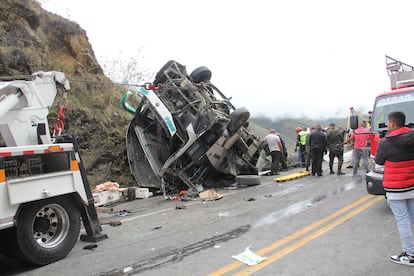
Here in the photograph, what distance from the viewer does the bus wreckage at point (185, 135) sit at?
30.5 feet

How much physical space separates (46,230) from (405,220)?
13.8ft

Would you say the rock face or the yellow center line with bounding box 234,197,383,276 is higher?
the rock face

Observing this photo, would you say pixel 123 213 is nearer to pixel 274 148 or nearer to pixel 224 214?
pixel 224 214

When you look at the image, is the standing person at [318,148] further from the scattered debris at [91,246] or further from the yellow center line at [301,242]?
the scattered debris at [91,246]

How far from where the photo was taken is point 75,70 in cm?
1354

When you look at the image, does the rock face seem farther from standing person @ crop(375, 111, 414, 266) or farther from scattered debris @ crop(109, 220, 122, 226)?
standing person @ crop(375, 111, 414, 266)

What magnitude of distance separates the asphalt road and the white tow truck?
10.6 inches

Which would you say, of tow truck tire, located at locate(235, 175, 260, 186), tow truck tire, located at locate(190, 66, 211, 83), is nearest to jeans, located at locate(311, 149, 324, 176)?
tow truck tire, located at locate(235, 175, 260, 186)

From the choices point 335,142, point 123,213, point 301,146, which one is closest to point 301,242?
point 123,213

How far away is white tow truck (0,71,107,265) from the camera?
14.4 ft

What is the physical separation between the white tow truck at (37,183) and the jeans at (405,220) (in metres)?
3.88

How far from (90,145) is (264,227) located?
677 cm

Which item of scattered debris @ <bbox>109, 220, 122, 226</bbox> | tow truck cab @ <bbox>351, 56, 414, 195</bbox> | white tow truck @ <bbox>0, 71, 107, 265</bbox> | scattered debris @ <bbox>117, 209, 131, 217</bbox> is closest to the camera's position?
white tow truck @ <bbox>0, 71, 107, 265</bbox>

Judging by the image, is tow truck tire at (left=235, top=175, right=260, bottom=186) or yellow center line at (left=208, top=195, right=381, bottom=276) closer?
yellow center line at (left=208, top=195, right=381, bottom=276)
